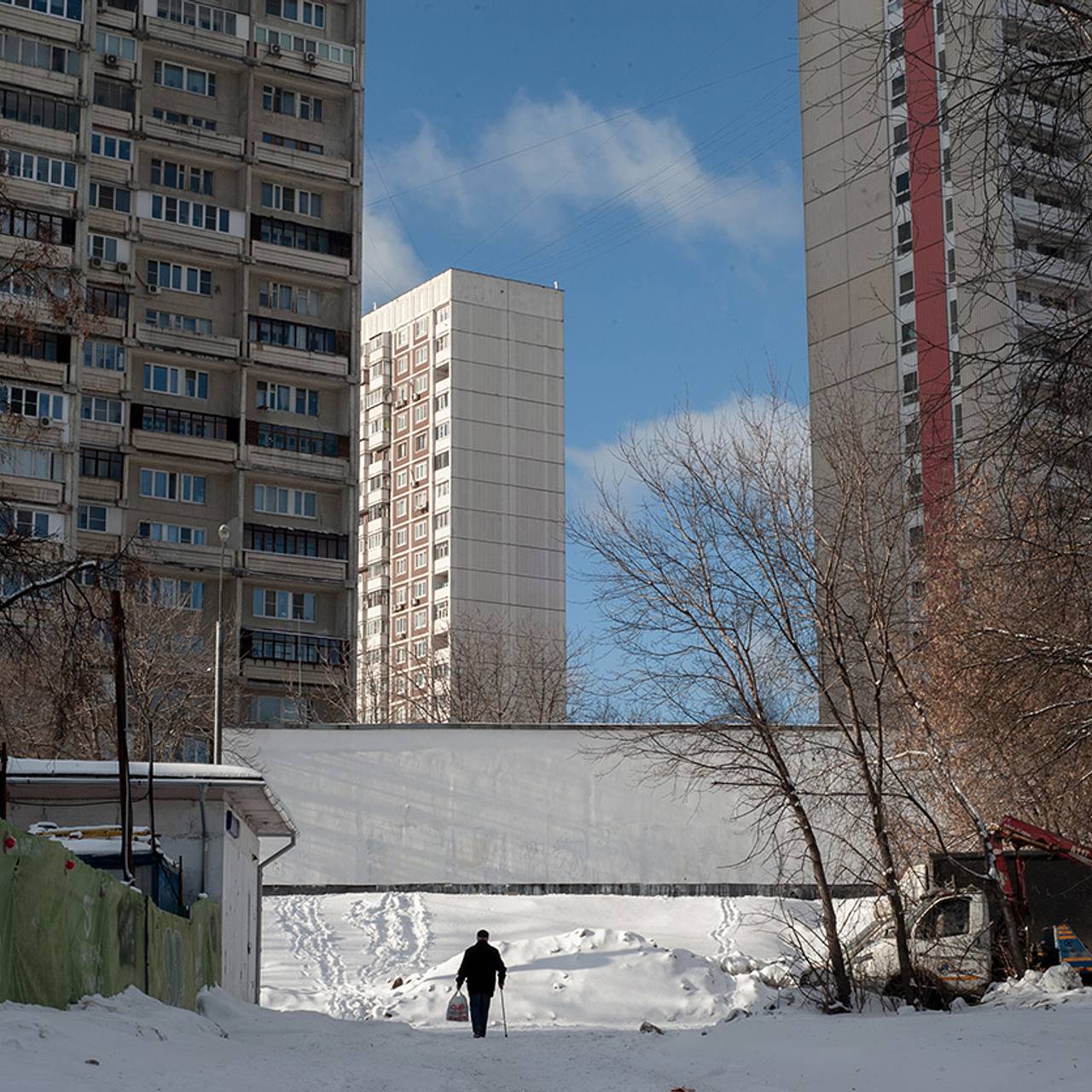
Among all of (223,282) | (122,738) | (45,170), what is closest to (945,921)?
(122,738)

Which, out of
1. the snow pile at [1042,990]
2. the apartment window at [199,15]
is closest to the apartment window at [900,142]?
the snow pile at [1042,990]

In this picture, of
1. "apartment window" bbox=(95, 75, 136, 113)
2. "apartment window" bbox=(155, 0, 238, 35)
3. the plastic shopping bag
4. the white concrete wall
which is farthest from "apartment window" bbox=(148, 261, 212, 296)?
the plastic shopping bag

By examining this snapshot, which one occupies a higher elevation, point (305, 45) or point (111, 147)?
point (305, 45)

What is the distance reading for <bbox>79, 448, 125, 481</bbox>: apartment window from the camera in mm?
69500

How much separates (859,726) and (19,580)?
1157 cm

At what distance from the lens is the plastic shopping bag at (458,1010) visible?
26.1 meters

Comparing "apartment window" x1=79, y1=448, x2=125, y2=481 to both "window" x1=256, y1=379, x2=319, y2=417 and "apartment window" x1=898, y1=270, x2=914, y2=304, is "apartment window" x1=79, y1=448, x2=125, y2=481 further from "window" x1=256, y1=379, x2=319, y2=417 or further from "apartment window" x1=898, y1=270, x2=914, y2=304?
"apartment window" x1=898, y1=270, x2=914, y2=304

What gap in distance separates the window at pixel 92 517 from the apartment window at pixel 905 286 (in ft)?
122

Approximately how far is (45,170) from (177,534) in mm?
17001

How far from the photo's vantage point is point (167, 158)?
73875 millimetres

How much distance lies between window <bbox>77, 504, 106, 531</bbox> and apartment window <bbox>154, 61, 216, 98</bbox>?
20829 millimetres

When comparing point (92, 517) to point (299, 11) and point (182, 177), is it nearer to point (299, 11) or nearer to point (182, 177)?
point (182, 177)

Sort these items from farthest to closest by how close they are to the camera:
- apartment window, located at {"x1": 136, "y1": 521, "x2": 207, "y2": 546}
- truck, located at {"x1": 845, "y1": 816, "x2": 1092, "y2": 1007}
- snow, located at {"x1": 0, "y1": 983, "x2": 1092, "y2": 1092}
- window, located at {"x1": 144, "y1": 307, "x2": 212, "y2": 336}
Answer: window, located at {"x1": 144, "y1": 307, "x2": 212, "y2": 336}, apartment window, located at {"x1": 136, "y1": 521, "x2": 207, "y2": 546}, truck, located at {"x1": 845, "y1": 816, "x2": 1092, "y2": 1007}, snow, located at {"x1": 0, "y1": 983, "x2": 1092, "y2": 1092}

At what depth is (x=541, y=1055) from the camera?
59.2 ft
